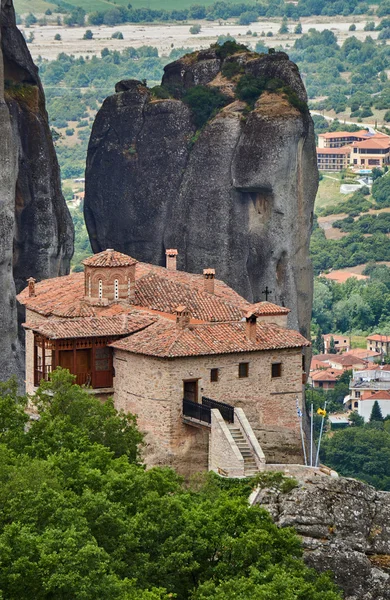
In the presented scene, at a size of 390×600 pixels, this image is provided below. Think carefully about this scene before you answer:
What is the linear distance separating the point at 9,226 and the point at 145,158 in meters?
21.0

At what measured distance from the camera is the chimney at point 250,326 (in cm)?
6575

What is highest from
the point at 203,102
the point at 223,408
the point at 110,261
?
the point at 110,261

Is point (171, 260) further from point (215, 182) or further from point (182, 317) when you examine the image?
point (215, 182)

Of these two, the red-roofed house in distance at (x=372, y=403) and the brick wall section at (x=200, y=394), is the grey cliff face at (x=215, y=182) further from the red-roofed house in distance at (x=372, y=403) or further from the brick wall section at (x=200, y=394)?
the brick wall section at (x=200, y=394)

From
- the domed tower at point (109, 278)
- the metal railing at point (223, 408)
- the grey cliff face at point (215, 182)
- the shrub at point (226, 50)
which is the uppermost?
the domed tower at point (109, 278)

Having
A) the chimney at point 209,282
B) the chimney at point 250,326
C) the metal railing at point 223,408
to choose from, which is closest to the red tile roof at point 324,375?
the chimney at point 209,282

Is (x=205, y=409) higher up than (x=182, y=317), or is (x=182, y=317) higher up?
(x=182, y=317)

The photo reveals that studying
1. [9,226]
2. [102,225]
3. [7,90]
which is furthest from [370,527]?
[102,225]

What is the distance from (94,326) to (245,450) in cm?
573

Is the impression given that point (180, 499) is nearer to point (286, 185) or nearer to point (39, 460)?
point (39, 460)

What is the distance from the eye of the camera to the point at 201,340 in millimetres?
64938

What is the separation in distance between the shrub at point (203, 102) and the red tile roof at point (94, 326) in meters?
56.7

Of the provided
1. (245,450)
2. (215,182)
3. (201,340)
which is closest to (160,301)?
(201,340)

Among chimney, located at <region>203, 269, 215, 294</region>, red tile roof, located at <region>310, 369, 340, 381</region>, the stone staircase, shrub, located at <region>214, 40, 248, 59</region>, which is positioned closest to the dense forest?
the stone staircase
